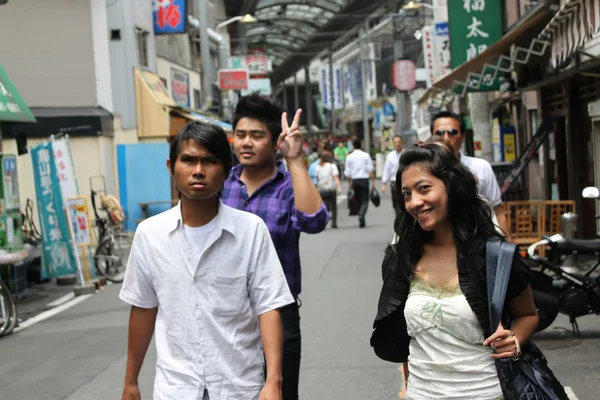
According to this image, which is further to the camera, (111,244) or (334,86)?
(334,86)

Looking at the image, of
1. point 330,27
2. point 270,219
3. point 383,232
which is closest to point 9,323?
point 270,219

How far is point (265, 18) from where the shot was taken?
159 ft

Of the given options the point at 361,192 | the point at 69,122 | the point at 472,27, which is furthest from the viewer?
the point at 69,122

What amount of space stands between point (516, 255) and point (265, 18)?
151ft

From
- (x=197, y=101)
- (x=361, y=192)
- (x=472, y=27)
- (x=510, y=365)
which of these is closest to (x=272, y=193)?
(x=510, y=365)

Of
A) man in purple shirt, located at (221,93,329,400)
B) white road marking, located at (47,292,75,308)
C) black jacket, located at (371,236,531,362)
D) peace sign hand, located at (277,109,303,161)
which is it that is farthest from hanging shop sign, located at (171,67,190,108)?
black jacket, located at (371,236,531,362)

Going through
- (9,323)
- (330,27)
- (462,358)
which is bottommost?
(9,323)

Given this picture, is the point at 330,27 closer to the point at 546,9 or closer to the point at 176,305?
the point at 546,9

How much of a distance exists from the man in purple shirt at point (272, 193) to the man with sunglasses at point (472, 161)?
2401 mm

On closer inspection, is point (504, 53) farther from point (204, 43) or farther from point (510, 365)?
point (204, 43)

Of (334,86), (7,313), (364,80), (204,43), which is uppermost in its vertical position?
(334,86)

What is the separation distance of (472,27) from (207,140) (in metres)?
15.6

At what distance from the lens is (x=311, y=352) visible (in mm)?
8422

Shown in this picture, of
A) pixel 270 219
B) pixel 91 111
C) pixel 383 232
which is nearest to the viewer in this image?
pixel 270 219
